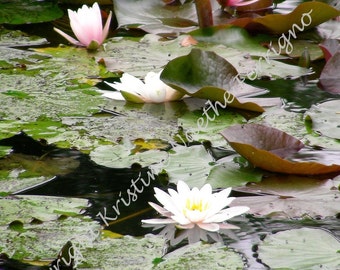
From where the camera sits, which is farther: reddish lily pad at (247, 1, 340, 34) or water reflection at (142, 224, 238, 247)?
reddish lily pad at (247, 1, 340, 34)

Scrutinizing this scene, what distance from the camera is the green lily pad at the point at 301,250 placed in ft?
4.29

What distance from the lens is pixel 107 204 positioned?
5.10ft

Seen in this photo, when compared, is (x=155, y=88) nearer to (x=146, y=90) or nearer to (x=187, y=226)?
(x=146, y=90)

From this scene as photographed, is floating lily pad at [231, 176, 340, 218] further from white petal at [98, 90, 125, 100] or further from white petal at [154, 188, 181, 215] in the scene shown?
white petal at [98, 90, 125, 100]

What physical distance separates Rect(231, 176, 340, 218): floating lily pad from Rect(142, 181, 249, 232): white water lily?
7cm

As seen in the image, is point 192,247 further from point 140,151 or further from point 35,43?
point 35,43

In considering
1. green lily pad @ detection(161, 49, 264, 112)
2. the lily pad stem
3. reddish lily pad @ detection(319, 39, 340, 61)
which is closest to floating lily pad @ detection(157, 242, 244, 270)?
green lily pad @ detection(161, 49, 264, 112)

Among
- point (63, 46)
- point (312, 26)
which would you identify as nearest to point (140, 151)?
point (63, 46)

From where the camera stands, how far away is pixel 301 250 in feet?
4.43

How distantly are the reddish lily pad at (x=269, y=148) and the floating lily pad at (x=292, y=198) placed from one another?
0.03 metres

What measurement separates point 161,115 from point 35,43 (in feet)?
3.04

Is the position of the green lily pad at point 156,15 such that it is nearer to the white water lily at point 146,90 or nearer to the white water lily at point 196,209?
the white water lily at point 146,90

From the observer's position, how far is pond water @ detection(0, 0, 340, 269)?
1462 millimetres

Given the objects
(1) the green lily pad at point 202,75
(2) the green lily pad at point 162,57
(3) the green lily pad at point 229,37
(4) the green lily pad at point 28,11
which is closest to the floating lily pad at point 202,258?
(1) the green lily pad at point 202,75
